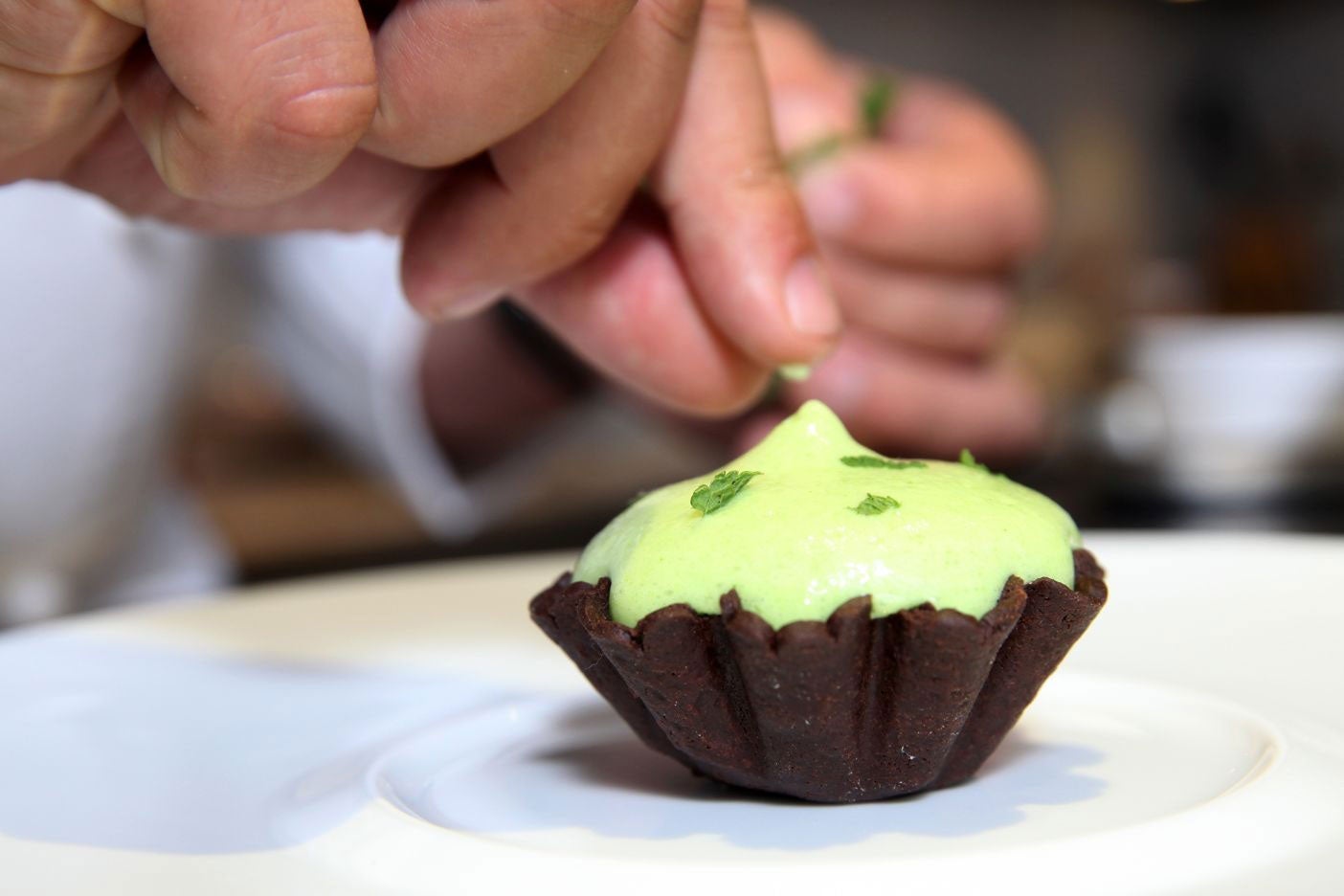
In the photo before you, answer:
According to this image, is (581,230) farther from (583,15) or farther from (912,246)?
(912,246)

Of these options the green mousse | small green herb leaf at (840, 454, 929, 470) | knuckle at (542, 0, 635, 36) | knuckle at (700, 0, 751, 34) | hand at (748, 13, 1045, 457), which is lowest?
the green mousse

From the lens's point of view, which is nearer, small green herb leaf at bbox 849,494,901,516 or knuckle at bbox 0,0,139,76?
knuckle at bbox 0,0,139,76

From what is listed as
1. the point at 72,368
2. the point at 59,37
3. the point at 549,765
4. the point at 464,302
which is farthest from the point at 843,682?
the point at 72,368

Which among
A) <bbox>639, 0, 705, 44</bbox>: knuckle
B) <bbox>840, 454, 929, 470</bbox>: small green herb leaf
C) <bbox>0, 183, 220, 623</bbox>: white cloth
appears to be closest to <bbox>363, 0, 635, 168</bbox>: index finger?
<bbox>639, 0, 705, 44</bbox>: knuckle

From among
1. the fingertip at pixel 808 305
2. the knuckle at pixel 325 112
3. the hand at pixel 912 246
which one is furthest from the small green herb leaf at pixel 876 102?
the knuckle at pixel 325 112

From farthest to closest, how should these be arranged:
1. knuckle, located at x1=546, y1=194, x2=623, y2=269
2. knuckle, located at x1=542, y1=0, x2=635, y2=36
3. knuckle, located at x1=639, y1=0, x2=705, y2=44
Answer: knuckle, located at x1=546, y1=194, x2=623, y2=269, knuckle, located at x1=639, y1=0, x2=705, y2=44, knuckle, located at x1=542, y1=0, x2=635, y2=36

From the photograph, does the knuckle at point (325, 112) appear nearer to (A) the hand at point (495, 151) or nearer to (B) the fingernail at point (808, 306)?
(A) the hand at point (495, 151)

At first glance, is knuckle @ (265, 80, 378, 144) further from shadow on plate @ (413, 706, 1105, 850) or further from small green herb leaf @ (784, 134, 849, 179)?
small green herb leaf @ (784, 134, 849, 179)

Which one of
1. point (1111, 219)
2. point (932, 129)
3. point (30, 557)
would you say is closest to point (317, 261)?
point (30, 557)
